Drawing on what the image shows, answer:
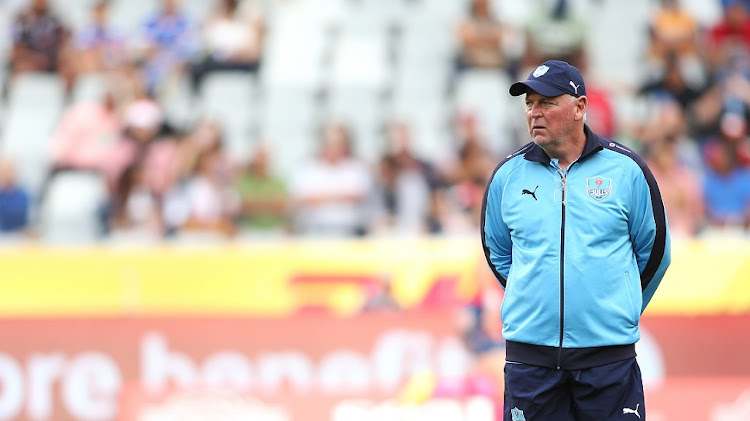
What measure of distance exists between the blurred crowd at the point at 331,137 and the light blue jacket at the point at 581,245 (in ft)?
17.9

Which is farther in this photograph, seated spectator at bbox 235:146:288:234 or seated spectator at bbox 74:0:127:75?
seated spectator at bbox 74:0:127:75

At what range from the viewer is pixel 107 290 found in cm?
916

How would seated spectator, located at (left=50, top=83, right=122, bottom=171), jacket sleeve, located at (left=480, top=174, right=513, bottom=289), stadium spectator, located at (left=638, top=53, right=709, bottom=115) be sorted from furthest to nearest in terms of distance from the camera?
stadium spectator, located at (left=638, top=53, right=709, bottom=115) < seated spectator, located at (left=50, top=83, right=122, bottom=171) < jacket sleeve, located at (left=480, top=174, right=513, bottom=289)

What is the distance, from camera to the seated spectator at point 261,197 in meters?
10.2

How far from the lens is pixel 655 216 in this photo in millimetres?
4348

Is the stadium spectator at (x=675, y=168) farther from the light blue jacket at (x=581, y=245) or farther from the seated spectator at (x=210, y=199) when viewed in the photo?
the light blue jacket at (x=581, y=245)

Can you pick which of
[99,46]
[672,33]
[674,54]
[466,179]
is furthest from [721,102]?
[99,46]

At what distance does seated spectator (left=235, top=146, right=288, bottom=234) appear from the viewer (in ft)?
33.6

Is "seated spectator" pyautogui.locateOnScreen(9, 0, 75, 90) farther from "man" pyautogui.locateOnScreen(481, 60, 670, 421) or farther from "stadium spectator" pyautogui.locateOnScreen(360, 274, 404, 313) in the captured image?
"man" pyautogui.locateOnScreen(481, 60, 670, 421)

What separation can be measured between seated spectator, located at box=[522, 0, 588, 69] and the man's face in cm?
756

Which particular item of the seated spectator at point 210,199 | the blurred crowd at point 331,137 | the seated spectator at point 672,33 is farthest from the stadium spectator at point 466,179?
the seated spectator at point 672,33

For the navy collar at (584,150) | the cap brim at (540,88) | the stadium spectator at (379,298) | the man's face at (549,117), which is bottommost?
the stadium spectator at (379,298)

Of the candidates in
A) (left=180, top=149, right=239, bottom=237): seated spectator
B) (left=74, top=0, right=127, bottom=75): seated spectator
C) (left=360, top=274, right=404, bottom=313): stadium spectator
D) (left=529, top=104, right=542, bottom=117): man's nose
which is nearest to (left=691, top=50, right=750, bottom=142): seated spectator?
(left=360, top=274, right=404, bottom=313): stadium spectator

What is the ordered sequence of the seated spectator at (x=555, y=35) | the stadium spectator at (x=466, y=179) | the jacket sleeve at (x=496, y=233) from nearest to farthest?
the jacket sleeve at (x=496, y=233) → the stadium spectator at (x=466, y=179) → the seated spectator at (x=555, y=35)
